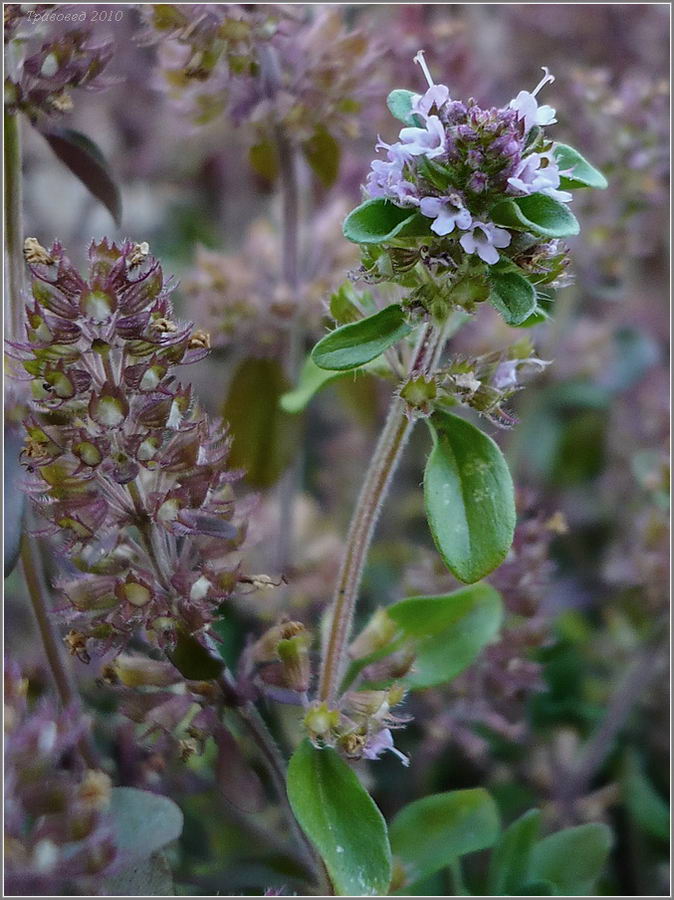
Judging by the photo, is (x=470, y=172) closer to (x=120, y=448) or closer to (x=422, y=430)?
(x=120, y=448)

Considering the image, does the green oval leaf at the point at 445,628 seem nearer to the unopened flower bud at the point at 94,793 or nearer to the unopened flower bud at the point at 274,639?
the unopened flower bud at the point at 274,639

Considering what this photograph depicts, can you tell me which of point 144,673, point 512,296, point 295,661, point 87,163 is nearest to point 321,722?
point 295,661

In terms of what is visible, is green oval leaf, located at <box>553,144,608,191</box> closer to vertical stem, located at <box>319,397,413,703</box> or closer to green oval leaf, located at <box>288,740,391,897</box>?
vertical stem, located at <box>319,397,413,703</box>

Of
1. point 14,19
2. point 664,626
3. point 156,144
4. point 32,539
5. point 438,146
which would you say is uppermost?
point 156,144

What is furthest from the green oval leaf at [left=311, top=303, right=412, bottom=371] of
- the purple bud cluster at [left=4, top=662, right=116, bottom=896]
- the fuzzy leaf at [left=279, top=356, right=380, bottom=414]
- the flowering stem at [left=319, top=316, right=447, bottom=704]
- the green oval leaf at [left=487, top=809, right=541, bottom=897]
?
the green oval leaf at [left=487, top=809, right=541, bottom=897]

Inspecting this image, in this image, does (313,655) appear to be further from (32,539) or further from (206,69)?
(206,69)

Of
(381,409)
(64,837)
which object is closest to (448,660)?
(64,837)

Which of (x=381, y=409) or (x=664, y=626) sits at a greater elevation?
(x=381, y=409)
